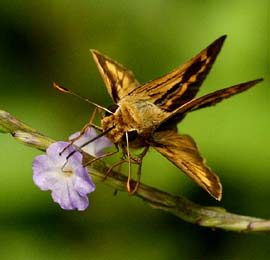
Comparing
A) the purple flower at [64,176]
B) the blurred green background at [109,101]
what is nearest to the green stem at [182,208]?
the purple flower at [64,176]

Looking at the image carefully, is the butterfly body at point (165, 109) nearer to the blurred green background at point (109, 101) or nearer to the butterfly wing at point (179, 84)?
the butterfly wing at point (179, 84)

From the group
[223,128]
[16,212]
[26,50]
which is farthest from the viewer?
[26,50]

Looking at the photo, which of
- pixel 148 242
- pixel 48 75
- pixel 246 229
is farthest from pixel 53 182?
pixel 48 75

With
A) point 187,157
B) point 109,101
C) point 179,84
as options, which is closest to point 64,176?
point 187,157

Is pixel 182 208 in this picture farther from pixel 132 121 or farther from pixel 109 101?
pixel 109 101

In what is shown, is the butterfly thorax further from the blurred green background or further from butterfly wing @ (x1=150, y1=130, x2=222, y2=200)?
the blurred green background

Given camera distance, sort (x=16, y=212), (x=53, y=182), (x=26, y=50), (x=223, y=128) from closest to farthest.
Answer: (x=53, y=182), (x=16, y=212), (x=223, y=128), (x=26, y=50)

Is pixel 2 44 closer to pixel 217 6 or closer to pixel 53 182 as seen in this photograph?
pixel 217 6
